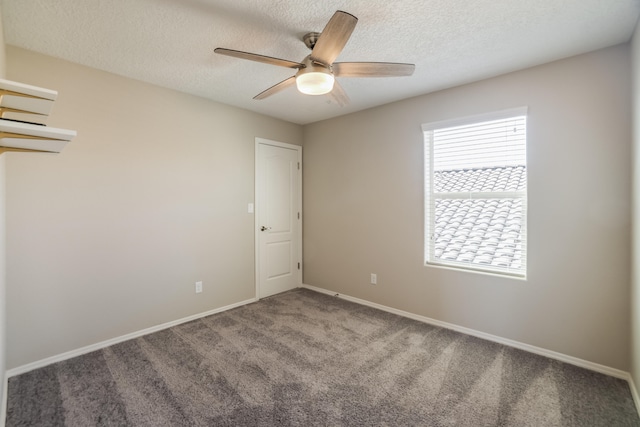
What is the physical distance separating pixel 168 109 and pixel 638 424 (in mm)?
4362

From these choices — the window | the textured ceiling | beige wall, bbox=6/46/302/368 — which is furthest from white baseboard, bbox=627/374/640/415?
beige wall, bbox=6/46/302/368

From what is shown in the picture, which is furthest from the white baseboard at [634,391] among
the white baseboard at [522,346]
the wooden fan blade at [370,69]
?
the wooden fan blade at [370,69]

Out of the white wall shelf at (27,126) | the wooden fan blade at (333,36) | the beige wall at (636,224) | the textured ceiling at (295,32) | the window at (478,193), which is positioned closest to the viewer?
the white wall shelf at (27,126)

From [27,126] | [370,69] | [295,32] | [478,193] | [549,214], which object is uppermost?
[295,32]

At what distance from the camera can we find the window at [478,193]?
264cm

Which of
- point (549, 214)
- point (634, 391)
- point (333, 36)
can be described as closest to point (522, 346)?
point (634, 391)

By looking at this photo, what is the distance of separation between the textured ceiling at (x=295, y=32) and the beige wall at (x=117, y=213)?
36 cm

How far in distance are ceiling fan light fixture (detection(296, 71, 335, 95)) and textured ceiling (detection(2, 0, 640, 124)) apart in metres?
0.38

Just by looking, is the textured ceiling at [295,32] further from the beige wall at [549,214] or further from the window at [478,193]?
the window at [478,193]

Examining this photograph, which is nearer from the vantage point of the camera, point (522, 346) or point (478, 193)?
point (522, 346)

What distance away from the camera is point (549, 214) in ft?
8.10

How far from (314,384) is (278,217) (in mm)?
2454

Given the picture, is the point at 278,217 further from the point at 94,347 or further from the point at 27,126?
the point at 27,126

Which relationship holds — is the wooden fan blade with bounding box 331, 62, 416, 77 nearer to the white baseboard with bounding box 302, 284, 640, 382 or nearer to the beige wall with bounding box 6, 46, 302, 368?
→ the beige wall with bounding box 6, 46, 302, 368
